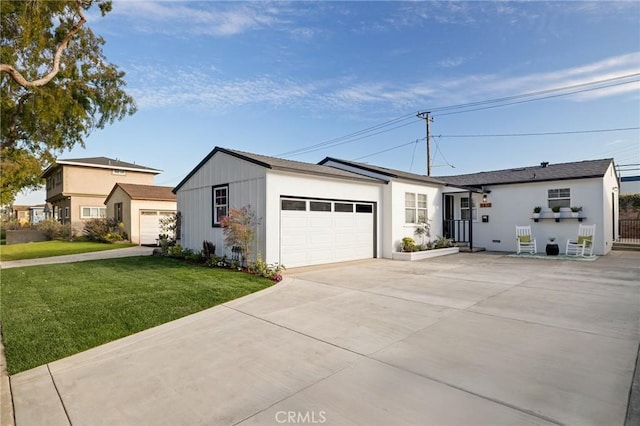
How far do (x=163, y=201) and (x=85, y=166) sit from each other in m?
9.29

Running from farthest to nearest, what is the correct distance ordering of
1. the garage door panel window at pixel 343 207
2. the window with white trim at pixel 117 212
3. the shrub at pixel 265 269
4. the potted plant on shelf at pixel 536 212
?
the window with white trim at pixel 117 212 → the potted plant on shelf at pixel 536 212 → the garage door panel window at pixel 343 207 → the shrub at pixel 265 269

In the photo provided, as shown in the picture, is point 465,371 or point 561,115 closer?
point 465,371

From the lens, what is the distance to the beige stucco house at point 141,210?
20.5m

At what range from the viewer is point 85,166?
2581cm

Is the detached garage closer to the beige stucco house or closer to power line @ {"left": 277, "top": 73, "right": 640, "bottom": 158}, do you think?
the beige stucco house

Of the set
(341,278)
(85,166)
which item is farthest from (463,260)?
(85,166)

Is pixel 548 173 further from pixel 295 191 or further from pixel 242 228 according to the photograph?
pixel 242 228

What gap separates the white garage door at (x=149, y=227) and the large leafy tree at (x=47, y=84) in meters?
7.86

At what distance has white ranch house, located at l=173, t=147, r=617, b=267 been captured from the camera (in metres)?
10.1

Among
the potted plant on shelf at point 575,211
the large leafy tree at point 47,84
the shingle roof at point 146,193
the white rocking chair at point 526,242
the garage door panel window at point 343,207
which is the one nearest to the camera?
the large leafy tree at point 47,84

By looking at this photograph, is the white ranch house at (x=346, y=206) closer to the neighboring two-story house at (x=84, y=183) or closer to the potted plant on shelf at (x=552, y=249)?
the potted plant on shelf at (x=552, y=249)

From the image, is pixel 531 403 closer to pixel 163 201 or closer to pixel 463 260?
pixel 463 260

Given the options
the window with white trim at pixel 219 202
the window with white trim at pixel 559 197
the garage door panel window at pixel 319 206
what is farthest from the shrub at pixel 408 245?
the window with white trim at pixel 219 202

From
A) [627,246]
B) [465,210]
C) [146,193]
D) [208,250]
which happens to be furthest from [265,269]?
[627,246]
